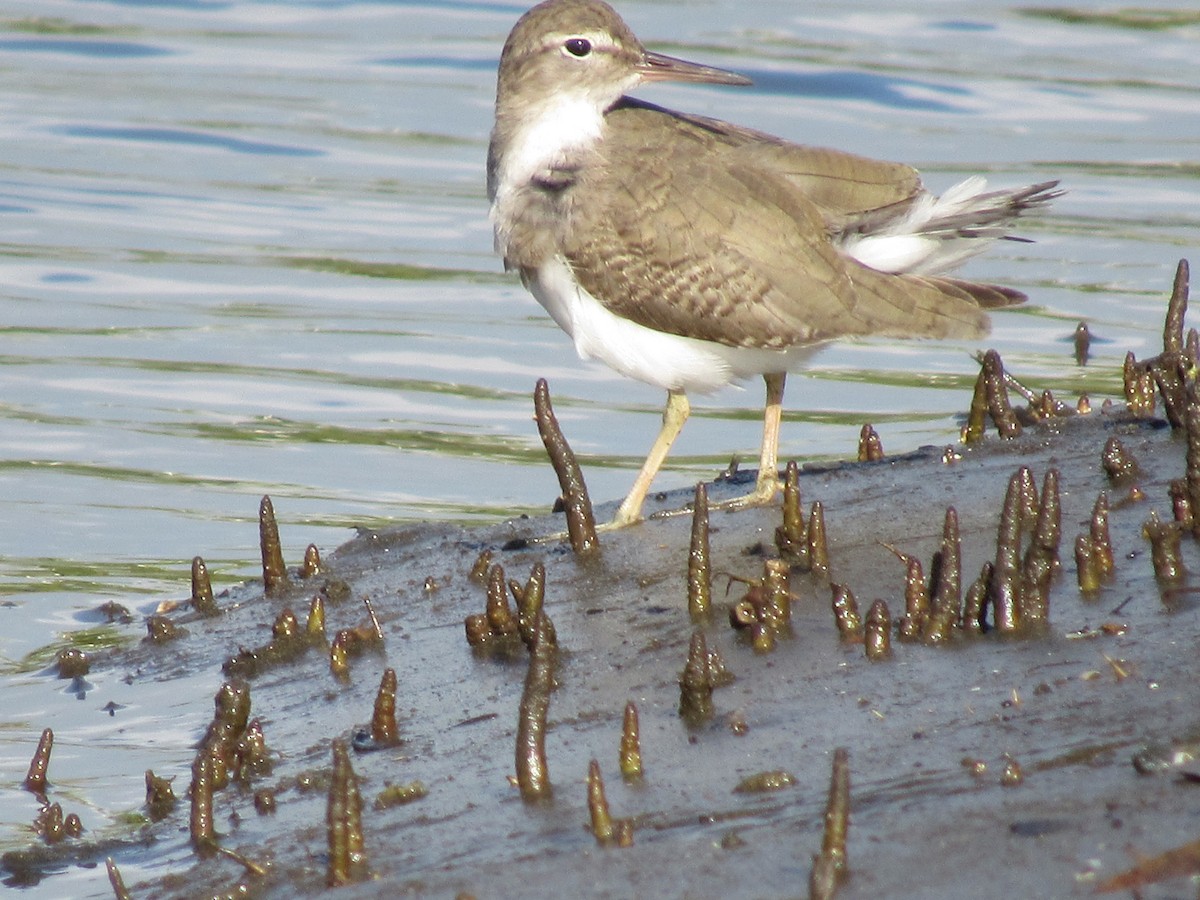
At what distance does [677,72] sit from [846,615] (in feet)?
11.0

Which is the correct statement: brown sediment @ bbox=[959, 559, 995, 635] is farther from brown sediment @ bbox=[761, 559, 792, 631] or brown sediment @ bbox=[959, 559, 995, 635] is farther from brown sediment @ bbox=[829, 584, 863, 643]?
brown sediment @ bbox=[761, 559, 792, 631]

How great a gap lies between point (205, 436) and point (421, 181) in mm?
4933

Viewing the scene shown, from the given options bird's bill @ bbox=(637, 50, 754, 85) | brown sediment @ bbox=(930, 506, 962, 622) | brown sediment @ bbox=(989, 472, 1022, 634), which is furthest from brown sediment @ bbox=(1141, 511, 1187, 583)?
bird's bill @ bbox=(637, 50, 754, 85)

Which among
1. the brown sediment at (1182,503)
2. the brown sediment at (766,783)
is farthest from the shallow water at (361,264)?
the brown sediment at (1182,503)

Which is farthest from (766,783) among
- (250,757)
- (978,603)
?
(250,757)

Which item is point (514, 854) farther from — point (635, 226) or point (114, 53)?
point (114, 53)

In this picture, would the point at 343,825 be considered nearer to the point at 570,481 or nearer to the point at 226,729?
the point at 226,729

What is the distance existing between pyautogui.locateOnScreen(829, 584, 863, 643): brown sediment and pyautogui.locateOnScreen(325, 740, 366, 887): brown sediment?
177cm

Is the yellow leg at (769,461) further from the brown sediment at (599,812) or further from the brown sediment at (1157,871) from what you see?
the brown sediment at (1157,871)

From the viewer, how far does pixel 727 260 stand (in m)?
7.00

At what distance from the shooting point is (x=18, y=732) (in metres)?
6.36

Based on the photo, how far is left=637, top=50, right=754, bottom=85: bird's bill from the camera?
25.5 ft

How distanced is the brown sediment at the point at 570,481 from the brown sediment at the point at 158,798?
210cm

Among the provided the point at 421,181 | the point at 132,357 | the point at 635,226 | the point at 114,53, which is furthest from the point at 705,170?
the point at 114,53
